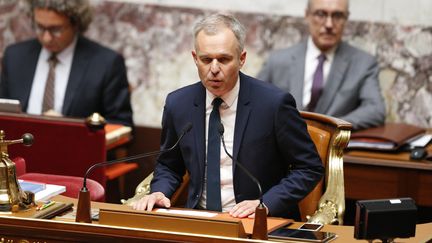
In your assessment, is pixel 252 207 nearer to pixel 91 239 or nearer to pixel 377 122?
pixel 91 239

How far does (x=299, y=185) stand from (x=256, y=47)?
2977mm

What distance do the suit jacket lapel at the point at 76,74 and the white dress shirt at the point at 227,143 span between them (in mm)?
2556

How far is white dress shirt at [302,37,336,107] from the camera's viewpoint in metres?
6.45

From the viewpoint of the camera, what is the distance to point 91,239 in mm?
3533

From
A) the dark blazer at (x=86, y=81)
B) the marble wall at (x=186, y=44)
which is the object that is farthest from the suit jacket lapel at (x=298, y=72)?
the dark blazer at (x=86, y=81)

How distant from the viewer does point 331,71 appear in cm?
639

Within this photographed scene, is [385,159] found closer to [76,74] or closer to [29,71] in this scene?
[76,74]

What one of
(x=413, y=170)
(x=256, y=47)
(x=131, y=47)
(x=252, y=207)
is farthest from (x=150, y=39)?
(x=252, y=207)

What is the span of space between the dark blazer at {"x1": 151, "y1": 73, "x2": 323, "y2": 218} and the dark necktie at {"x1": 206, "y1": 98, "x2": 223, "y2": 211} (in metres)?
0.03

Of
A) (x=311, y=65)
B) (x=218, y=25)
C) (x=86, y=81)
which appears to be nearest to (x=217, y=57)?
(x=218, y=25)

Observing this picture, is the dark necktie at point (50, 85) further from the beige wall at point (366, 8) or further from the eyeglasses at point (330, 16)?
the eyeglasses at point (330, 16)

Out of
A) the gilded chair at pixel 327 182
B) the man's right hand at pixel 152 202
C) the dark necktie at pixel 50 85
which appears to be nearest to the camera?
the man's right hand at pixel 152 202

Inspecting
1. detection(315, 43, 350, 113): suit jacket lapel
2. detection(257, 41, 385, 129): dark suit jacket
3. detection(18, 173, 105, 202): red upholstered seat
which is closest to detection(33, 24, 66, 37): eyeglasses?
detection(257, 41, 385, 129): dark suit jacket

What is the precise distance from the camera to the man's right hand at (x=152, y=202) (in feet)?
12.7
